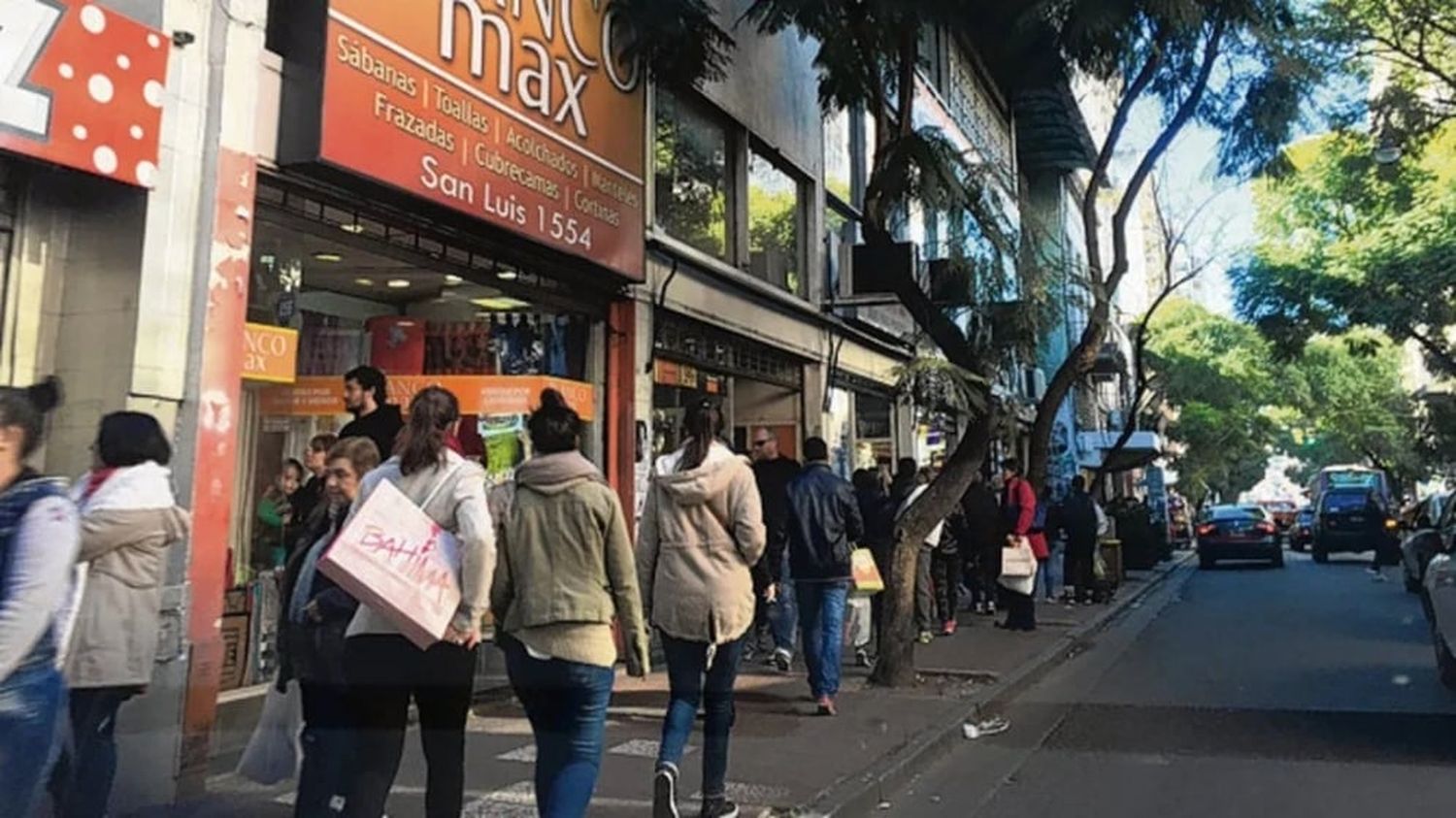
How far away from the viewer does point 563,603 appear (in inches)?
163

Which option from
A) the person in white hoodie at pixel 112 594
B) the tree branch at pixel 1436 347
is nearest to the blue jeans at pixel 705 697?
the person in white hoodie at pixel 112 594

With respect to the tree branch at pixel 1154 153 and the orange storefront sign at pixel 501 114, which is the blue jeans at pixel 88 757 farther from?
the tree branch at pixel 1154 153

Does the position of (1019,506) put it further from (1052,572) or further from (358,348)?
(358,348)

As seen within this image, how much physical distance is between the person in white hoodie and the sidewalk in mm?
1068

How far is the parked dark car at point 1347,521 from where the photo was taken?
2652cm

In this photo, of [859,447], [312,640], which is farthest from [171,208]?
[859,447]

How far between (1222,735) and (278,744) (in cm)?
596

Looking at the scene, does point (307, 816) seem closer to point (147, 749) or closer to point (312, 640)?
point (312, 640)

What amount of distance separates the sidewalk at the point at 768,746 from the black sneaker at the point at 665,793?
0.50 metres

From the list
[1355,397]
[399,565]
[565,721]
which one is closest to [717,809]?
[565,721]

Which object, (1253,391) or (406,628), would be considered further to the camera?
(1253,391)

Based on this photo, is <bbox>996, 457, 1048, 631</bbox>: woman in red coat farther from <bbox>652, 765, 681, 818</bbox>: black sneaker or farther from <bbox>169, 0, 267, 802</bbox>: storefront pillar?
<bbox>169, 0, 267, 802</bbox>: storefront pillar

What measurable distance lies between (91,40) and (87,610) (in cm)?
280

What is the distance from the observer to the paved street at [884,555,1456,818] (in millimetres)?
5891
